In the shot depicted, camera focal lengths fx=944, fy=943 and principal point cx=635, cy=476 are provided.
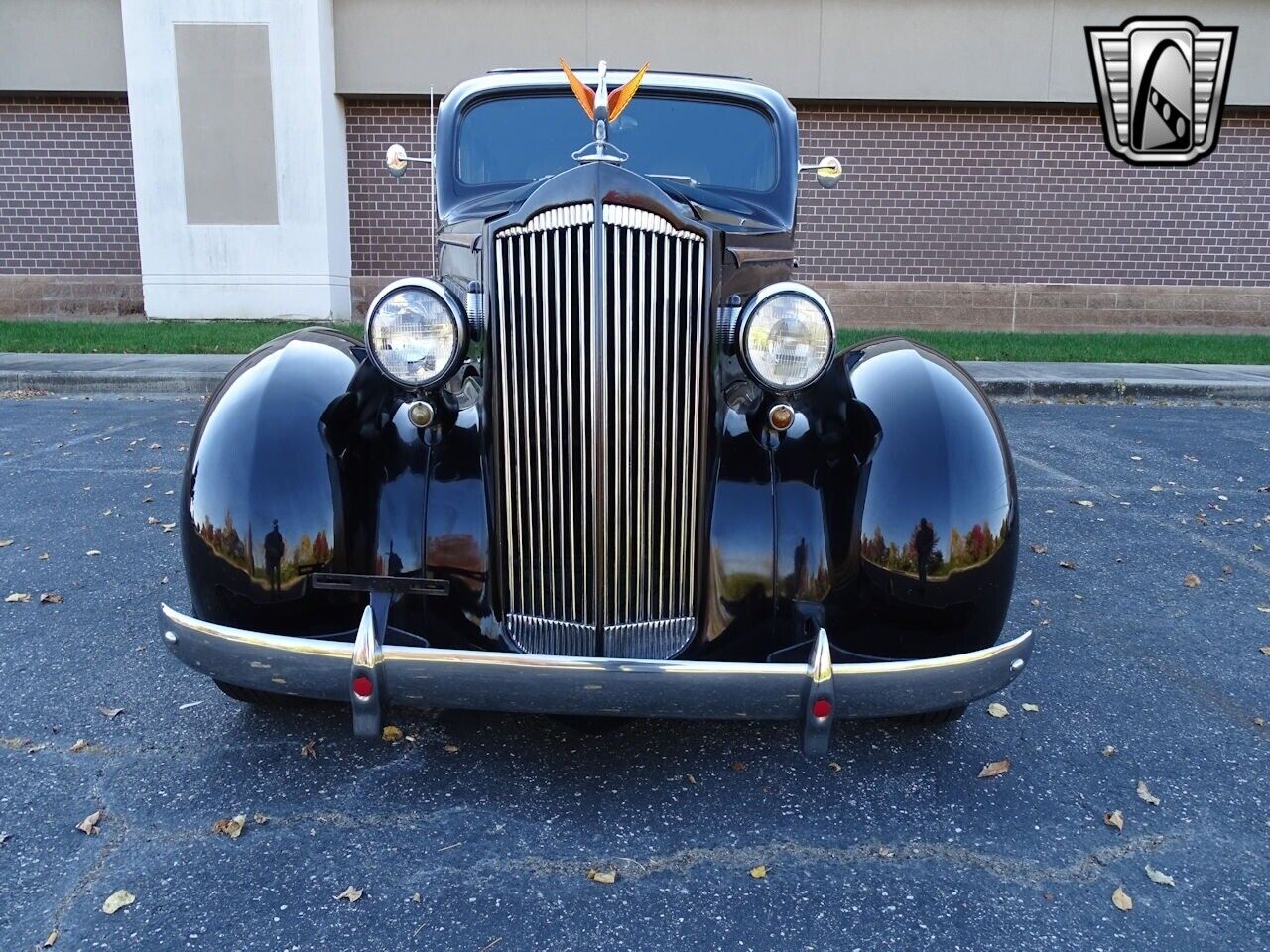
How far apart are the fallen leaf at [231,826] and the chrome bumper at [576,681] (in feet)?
1.31

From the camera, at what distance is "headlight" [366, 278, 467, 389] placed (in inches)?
86.1

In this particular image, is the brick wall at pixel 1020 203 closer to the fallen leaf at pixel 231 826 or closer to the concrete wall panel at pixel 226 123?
the concrete wall panel at pixel 226 123

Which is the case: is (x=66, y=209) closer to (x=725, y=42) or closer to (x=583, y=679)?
(x=725, y=42)

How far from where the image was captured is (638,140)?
3.71 meters

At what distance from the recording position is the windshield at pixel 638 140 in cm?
372

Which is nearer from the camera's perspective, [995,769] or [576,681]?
[576,681]

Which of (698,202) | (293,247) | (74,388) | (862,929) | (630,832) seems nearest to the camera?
(862,929)

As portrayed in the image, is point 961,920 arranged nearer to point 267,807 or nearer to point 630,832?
point 630,832

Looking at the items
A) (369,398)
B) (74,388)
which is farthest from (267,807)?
(74,388)

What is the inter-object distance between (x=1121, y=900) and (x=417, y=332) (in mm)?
2028

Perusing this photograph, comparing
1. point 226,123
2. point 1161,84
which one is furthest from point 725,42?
point 226,123

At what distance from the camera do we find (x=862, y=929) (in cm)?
198

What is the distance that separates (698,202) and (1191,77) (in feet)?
39.5

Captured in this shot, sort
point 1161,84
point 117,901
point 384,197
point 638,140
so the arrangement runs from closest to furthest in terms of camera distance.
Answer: point 117,901 < point 638,140 < point 1161,84 < point 384,197
